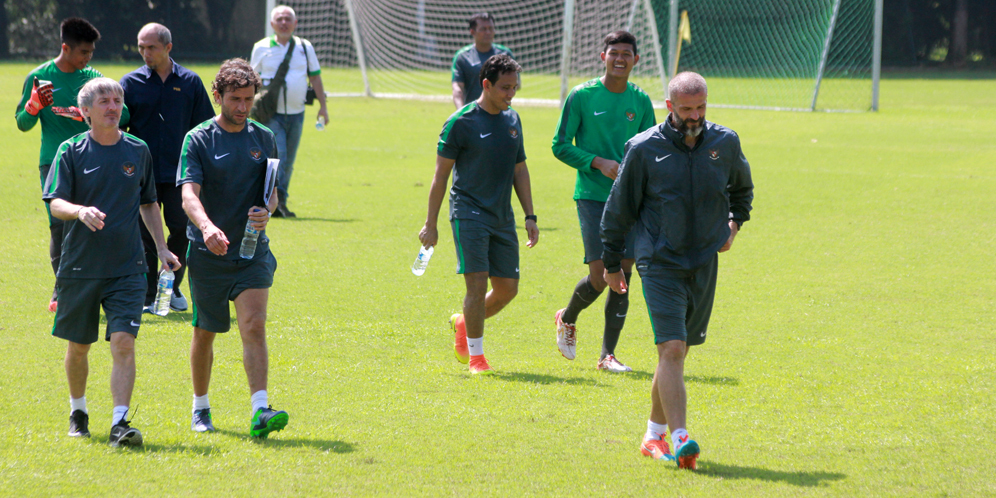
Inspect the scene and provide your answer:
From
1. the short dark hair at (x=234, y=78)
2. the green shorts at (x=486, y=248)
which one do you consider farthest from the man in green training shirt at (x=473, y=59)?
the short dark hair at (x=234, y=78)

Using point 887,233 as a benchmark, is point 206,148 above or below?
above

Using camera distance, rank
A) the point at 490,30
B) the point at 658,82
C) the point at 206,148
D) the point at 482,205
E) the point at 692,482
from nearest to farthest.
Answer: the point at 692,482
the point at 206,148
the point at 482,205
the point at 490,30
the point at 658,82

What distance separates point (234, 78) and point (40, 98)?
7.87 ft

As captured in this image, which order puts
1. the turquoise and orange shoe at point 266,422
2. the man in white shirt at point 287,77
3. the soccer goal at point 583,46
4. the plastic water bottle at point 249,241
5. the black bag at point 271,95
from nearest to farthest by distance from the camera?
the turquoise and orange shoe at point 266,422 < the plastic water bottle at point 249,241 < the black bag at point 271,95 < the man in white shirt at point 287,77 < the soccer goal at point 583,46

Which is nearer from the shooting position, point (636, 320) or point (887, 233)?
point (636, 320)

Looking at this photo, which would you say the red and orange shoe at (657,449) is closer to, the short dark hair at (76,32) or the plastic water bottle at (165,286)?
the plastic water bottle at (165,286)

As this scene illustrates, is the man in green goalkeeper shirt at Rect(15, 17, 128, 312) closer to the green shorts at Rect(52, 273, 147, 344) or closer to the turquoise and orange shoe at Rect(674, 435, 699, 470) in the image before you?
the green shorts at Rect(52, 273, 147, 344)

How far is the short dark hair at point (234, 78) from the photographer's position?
467 centimetres

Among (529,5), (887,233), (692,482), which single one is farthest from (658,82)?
(692,482)

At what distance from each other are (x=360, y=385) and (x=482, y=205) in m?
1.32

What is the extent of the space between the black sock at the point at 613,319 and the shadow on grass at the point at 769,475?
5.87ft

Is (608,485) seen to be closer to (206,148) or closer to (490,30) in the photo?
(206,148)

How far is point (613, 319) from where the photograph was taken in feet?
20.3

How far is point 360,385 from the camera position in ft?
18.7
